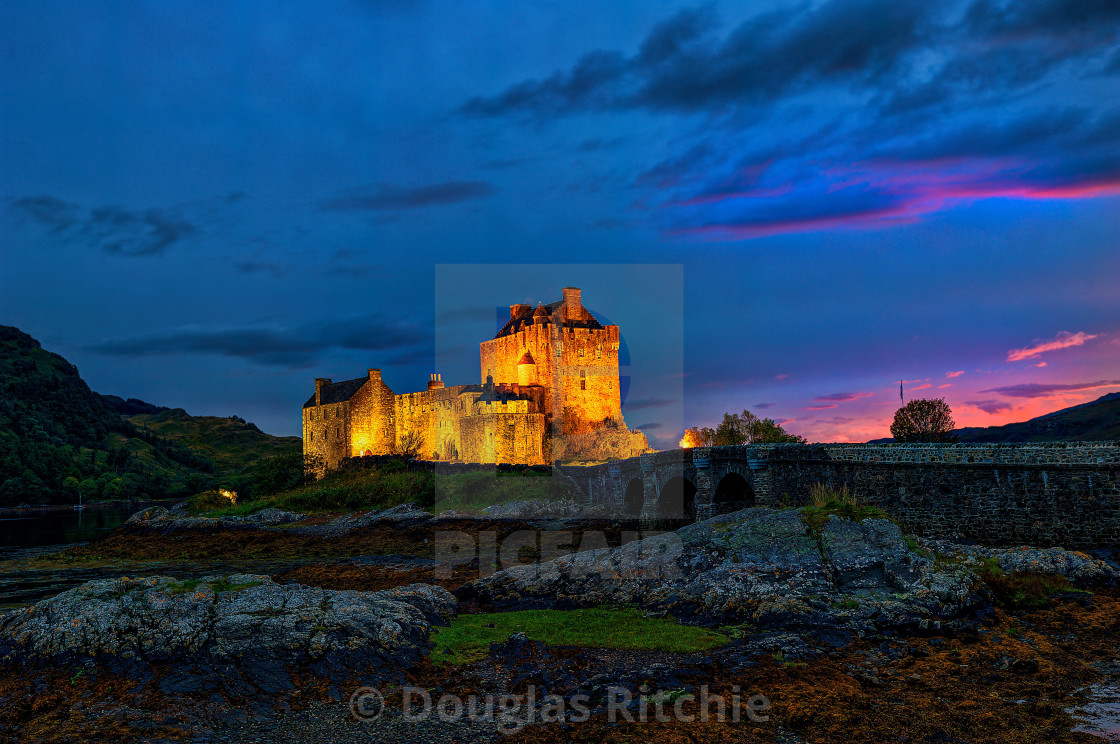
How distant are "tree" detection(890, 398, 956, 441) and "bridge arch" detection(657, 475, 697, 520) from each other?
61.3ft

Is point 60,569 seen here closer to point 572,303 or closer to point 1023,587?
point 1023,587

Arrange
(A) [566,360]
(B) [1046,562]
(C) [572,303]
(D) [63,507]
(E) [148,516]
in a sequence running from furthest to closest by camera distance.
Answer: (D) [63,507], (C) [572,303], (A) [566,360], (E) [148,516], (B) [1046,562]

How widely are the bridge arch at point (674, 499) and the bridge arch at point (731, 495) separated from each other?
18.3ft

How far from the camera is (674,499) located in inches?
1668

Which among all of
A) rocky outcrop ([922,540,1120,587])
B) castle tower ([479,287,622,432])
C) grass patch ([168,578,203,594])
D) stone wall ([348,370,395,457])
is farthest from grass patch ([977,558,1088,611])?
stone wall ([348,370,395,457])

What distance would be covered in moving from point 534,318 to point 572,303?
4.77 m

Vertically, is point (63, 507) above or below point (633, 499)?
below

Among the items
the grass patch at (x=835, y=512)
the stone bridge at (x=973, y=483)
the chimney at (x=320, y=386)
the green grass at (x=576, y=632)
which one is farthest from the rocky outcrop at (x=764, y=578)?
the chimney at (x=320, y=386)

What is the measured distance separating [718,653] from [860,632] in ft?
10.9

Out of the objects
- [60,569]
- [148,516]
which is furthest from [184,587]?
[148,516]

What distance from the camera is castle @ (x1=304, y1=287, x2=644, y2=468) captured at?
2729 inches

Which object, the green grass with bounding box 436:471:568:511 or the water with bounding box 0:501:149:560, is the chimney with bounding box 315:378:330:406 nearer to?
the water with bounding box 0:501:149:560

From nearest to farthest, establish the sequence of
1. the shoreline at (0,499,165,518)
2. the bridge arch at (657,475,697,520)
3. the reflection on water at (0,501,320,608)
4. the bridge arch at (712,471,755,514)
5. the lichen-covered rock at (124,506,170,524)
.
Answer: the reflection on water at (0,501,320,608)
the bridge arch at (712,471,755,514)
the bridge arch at (657,475,697,520)
the lichen-covered rock at (124,506,170,524)
the shoreline at (0,499,165,518)

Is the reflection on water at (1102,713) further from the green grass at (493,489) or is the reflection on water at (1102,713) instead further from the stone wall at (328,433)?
the stone wall at (328,433)
